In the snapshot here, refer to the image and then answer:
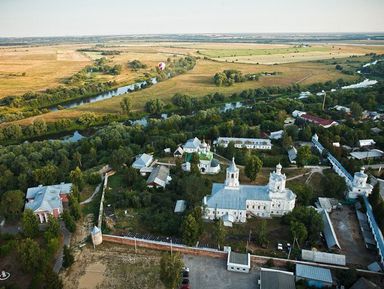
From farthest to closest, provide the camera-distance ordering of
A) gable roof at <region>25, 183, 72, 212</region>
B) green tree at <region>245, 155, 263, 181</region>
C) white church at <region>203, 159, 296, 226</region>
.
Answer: green tree at <region>245, 155, 263, 181</region>
gable roof at <region>25, 183, 72, 212</region>
white church at <region>203, 159, 296, 226</region>

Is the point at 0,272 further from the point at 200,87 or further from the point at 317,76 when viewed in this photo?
the point at 317,76

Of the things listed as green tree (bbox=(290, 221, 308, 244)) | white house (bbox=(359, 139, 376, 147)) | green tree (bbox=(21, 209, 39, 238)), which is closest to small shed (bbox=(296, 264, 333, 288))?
green tree (bbox=(290, 221, 308, 244))

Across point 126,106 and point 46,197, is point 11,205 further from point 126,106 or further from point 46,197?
point 126,106

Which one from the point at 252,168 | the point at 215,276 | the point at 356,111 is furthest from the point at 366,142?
the point at 215,276

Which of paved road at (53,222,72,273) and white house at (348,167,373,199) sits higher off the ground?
white house at (348,167,373,199)

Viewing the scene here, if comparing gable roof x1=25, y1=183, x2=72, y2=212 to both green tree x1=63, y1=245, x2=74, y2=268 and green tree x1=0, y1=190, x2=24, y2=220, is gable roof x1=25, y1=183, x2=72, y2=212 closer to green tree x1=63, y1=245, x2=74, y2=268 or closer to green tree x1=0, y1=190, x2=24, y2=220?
green tree x1=0, y1=190, x2=24, y2=220
